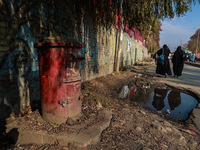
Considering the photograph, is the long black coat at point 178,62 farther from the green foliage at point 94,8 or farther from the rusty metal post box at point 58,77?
the rusty metal post box at point 58,77

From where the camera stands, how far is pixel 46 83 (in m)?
2.17

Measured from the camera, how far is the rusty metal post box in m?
2.07

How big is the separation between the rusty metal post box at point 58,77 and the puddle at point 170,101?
2.54m

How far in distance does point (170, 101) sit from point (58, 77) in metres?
3.73

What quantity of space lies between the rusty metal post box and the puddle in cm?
254

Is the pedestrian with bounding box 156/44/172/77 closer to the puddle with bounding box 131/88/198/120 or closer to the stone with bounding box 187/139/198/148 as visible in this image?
the puddle with bounding box 131/88/198/120

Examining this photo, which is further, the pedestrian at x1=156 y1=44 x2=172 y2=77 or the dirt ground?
the pedestrian at x1=156 y1=44 x2=172 y2=77

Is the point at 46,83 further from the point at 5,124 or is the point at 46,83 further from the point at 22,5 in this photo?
the point at 22,5

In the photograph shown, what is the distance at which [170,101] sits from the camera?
4406 millimetres

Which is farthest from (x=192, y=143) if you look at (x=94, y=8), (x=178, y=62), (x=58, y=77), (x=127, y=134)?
(x=178, y=62)

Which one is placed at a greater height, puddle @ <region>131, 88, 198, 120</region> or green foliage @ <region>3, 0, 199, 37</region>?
green foliage @ <region>3, 0, 199, 37</region>

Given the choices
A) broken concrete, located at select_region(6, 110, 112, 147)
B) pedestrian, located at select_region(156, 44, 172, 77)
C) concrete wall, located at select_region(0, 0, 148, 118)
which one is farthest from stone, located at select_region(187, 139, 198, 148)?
pedestrian, located at select_region(156, 44, 172, 77)

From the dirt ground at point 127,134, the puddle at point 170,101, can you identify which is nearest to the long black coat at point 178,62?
the puddle at point 170,101

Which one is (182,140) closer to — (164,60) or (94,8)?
(94,8)
